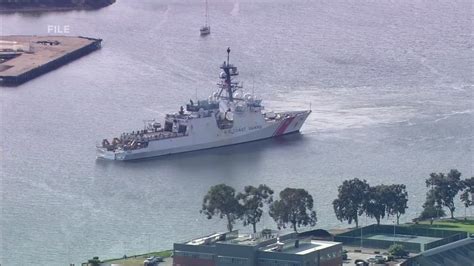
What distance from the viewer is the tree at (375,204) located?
46719 millimetres

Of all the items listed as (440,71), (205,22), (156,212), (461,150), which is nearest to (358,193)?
(156,212)

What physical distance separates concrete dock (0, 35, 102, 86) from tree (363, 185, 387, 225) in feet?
89.0

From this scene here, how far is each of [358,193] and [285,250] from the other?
283 inches

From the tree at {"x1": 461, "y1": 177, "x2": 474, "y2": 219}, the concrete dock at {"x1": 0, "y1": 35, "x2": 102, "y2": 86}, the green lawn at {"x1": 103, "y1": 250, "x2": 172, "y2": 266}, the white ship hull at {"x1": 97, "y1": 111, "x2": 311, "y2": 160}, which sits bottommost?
the green lawn at {"x1": 103, "y1": 250, "x2": 172, "y2": 266}

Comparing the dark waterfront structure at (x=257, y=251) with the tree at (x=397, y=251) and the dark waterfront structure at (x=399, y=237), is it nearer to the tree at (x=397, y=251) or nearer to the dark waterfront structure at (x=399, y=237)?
the tree at (x=397, y=251)

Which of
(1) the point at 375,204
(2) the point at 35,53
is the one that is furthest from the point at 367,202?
(2) the point at 35,53

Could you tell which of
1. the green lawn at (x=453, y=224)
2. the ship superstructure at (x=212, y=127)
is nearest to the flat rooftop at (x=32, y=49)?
the ship superstructure at (x=212, y=127)

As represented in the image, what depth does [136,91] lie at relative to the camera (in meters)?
67.9

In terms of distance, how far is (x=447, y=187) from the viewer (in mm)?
48500

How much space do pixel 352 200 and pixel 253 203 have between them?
222cm

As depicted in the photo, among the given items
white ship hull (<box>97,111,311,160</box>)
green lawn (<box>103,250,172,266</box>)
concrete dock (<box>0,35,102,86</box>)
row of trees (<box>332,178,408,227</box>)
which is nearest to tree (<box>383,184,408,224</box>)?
row of trees (<box>332,178,408,227</box>)

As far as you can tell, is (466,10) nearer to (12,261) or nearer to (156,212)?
(156,212)

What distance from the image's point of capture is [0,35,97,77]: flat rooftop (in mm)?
74375

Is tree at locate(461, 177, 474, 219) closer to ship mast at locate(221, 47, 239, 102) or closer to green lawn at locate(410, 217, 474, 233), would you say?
green lawn at locate(410, 217, 474, 233)
